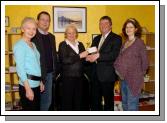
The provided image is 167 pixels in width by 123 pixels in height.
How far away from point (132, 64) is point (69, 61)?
66 cm

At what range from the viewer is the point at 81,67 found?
9.76ft

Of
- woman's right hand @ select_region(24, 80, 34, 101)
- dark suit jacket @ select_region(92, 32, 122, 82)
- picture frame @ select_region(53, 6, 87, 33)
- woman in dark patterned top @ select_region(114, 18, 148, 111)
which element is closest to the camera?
woman's right hand @ select_region(24, 80, 34, 101)

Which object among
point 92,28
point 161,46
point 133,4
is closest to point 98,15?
point 92,28

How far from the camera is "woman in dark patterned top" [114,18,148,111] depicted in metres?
2.69

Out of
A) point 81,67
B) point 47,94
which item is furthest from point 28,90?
point 81,67

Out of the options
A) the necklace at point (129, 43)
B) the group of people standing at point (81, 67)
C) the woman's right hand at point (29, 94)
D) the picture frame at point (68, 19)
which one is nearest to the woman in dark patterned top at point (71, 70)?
the group of people standing at point (81, 67)

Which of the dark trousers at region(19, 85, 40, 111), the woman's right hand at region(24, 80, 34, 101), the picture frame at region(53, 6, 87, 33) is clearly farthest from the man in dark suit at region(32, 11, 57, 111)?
the picture frame at region(53, 6, 87, 33)

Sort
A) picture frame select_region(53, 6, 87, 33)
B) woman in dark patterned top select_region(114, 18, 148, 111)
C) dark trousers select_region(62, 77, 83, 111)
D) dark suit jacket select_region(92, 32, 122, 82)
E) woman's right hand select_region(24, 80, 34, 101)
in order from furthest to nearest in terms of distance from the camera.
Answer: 1. picture frame select_region(53, 6, 87, 33)
2. dark trousers select_region(62, 77, 83, 111)
3. dark suit jacket select_region(92, 32, 122, 82)
4. woman in dark patterned top select_region(114, 18, 148, 111)
5. woman's right hand select_region(24, 80, 34, 101)

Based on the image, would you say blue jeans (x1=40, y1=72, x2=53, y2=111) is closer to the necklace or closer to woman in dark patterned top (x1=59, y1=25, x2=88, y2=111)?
woman in dark patterned top (x1=59, y1=25, x2=88, y2=111)

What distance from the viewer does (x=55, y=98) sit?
3363 millimetres

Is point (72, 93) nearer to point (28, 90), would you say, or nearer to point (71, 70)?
point (71, 70)

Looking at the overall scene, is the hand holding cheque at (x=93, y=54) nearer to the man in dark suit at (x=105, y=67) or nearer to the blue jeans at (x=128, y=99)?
the man in dark suit at (x=105, y=67)

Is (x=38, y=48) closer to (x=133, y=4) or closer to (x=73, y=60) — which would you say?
(x=73, y=60)

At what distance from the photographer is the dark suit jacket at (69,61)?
9.54 ft
